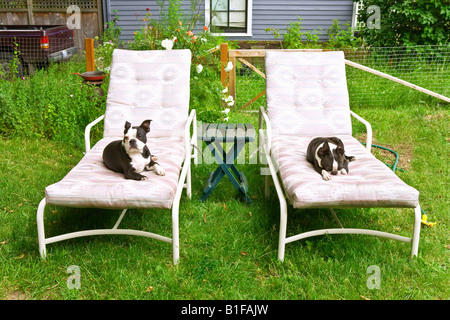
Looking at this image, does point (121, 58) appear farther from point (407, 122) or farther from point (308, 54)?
point (407, 122)

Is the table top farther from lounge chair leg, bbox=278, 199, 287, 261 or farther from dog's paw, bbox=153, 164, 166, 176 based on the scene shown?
lounge chair leg, bbox=278, 199, 287, 261

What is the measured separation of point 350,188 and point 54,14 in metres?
9.78

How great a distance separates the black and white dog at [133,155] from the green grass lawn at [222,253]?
0.54 m

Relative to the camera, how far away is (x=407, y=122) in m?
5.97

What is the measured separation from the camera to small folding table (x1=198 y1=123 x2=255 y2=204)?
13.1 feet

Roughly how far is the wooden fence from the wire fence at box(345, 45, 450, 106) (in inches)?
251

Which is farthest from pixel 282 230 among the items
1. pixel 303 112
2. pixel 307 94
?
pixel 307 94

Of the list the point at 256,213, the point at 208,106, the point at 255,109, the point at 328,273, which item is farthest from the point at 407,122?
the point at 328,273

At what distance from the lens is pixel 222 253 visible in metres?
3.29
